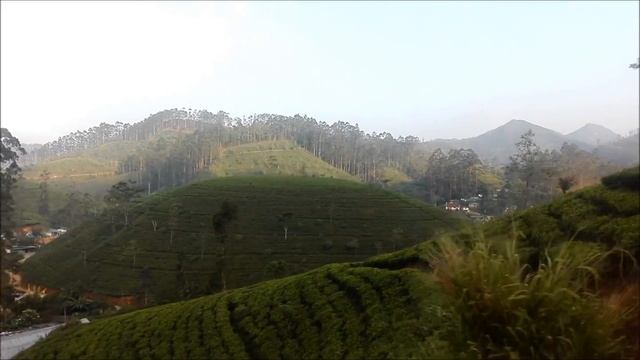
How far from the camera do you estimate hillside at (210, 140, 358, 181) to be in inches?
2416

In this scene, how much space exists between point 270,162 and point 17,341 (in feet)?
154

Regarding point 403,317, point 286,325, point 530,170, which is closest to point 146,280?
point 286,325

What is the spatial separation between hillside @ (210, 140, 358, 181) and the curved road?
39.3 meters

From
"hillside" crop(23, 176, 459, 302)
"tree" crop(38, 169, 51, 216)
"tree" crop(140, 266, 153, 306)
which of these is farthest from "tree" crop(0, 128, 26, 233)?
"tree" crop(38, 169, 51, 216)

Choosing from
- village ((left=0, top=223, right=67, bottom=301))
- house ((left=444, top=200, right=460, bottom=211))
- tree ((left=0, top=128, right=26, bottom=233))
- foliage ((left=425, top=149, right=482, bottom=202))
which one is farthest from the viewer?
foliage ((left=425, top=149, right=482, bottom=202))

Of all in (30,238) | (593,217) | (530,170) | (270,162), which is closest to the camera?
(593,217)

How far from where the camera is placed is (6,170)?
108 feet

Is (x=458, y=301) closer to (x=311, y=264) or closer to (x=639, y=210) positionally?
(x=639, y=210)

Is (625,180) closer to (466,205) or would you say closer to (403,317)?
(403,317)

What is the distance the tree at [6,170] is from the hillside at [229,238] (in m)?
4.89

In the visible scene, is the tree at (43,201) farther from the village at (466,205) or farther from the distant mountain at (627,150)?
the distant mountain at (627,150)

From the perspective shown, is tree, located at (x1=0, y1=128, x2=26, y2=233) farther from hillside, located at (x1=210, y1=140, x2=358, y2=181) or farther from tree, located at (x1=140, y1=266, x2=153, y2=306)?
hillside, located at (x1=210, y1=140, x2=358, y2=181)

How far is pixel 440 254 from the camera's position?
2494 millimetres

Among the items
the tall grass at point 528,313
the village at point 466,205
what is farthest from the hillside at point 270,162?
the tall grass at point 528,313
